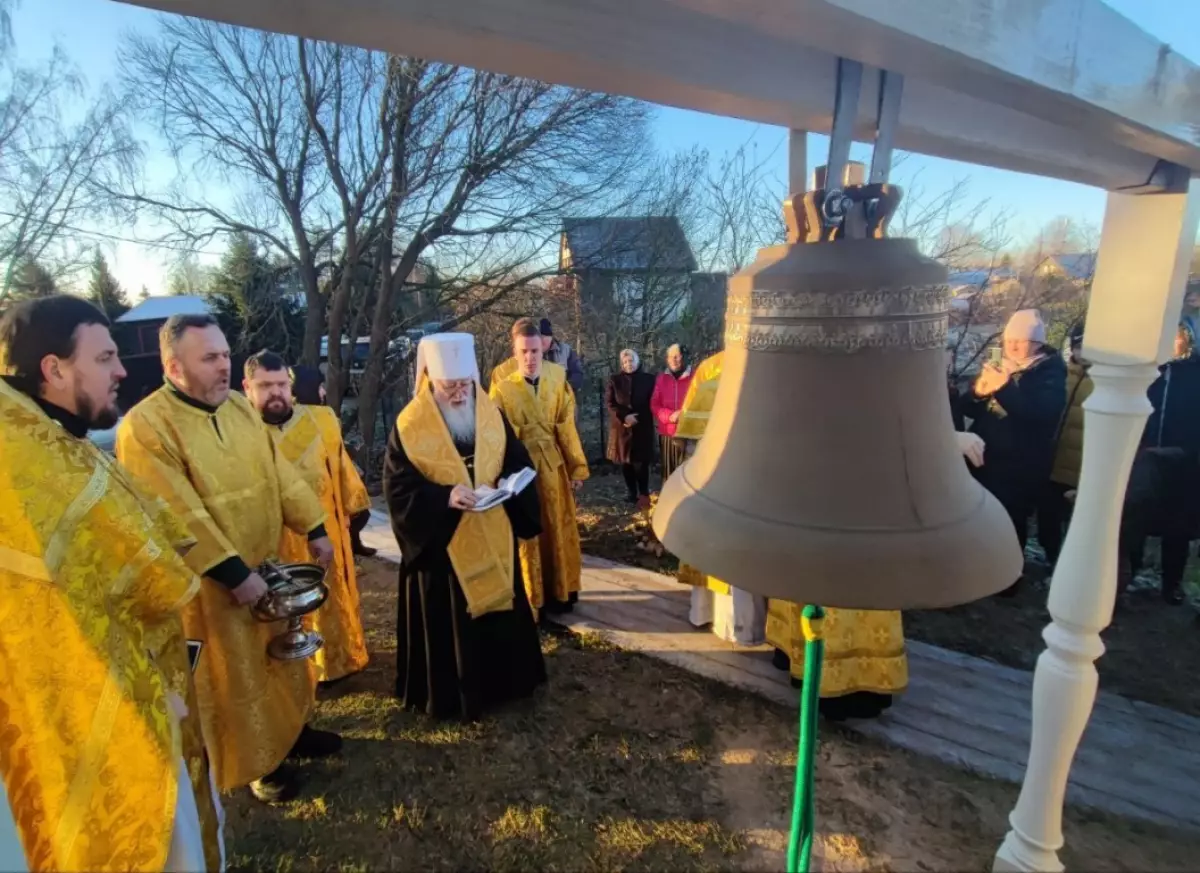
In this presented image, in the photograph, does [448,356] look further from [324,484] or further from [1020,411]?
[1020,411]

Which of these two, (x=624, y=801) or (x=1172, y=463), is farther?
(x=1172, y=463)

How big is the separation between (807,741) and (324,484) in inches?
131

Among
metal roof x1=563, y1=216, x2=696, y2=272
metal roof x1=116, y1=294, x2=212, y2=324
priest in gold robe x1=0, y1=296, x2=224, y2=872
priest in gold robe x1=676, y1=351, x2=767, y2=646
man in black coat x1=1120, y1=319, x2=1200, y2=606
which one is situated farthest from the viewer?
metal roof x1=116, y1=294, x2=212, y2=324

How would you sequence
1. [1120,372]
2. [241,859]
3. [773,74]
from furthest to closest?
[241,859] < [1120,372] < [773,74]

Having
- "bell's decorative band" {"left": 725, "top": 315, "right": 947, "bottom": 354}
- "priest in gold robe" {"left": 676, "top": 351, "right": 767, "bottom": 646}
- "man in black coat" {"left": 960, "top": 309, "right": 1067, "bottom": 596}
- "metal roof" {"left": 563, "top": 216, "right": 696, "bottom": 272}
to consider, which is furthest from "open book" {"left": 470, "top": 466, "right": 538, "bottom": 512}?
"metal roof" {"left": 563, "top": 216, "right": 696, "bottom": 272}

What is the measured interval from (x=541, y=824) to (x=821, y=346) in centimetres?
269

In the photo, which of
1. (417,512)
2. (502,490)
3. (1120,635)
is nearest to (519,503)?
(502,490)

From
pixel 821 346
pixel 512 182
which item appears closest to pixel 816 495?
pixel 821 346

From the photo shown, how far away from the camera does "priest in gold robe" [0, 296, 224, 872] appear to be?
1.71 meters

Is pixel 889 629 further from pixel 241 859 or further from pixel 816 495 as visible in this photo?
pixel 241 859

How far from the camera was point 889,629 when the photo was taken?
130 inches

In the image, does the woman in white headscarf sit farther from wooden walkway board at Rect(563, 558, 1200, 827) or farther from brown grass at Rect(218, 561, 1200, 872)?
brown grass at Rect(218, 561, 1200, 872)

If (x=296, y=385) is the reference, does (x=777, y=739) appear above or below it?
below

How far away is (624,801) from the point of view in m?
2.99
